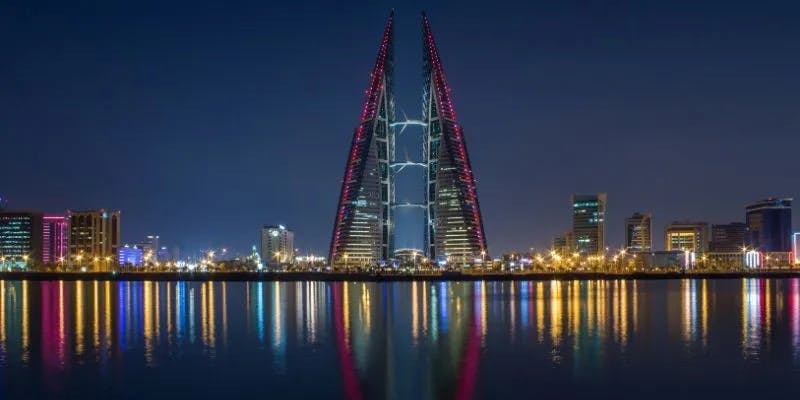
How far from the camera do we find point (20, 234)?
188750 mm

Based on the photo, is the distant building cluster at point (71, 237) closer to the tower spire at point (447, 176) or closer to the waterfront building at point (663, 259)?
the tower spire at point (447, 176)

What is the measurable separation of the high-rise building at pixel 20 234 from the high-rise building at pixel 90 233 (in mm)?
13739

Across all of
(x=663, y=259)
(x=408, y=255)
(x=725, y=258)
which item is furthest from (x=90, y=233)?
(x=725, y=258)

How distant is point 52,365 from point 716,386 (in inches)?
850

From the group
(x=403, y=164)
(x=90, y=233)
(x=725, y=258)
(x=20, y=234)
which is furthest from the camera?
(x=725, y=258)

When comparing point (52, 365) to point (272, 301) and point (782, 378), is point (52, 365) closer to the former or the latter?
point (782, 378)

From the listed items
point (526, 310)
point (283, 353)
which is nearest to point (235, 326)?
point (283, 353)

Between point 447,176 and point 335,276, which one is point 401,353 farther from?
point 447,176

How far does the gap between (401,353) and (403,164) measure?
112 metres

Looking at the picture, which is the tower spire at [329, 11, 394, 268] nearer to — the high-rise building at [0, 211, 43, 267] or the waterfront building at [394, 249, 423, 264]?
the waterfront building at [394, 249, 423, 264]

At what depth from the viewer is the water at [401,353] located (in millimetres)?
23484

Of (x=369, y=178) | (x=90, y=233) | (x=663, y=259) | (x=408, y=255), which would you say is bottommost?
(x=663, y=259)

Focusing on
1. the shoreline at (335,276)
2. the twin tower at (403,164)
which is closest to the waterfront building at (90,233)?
the shoreline at (335,276)

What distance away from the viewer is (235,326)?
40.3m
